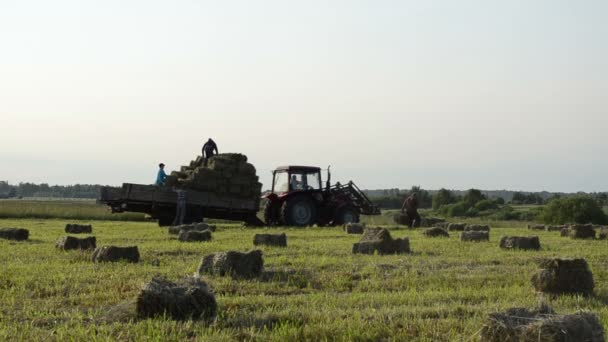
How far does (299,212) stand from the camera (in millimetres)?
24844

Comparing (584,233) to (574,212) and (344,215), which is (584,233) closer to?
(344,215)

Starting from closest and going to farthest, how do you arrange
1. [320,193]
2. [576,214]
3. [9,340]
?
[9,340] → [320,193] → [576,214]

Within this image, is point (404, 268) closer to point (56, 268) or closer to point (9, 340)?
point (56, 268)

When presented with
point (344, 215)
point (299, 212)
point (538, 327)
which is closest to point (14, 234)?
point (299, 212)

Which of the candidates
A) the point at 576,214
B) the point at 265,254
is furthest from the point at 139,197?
the point at 576,214

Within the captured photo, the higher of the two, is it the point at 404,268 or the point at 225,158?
the point at 225,158

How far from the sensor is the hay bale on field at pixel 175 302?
6045 mm

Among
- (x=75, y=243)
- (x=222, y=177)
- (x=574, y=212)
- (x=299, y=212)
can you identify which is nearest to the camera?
(x=75, y=243)

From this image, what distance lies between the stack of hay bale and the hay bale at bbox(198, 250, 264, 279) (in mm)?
14885

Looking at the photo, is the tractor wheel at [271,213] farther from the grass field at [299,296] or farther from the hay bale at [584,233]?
the grass field at [299,296]

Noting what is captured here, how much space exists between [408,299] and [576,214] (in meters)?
32.5

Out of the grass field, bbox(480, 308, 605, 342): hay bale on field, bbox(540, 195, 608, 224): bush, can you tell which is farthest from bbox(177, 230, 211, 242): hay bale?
bbox(540, 195, 608, 224): bush

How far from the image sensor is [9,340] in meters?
5.31

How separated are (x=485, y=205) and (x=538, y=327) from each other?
55630 millimetres
